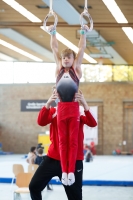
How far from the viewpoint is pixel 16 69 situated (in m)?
27.6

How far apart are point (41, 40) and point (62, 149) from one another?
1575 centimetres

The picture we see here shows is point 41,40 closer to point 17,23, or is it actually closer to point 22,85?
point 17,23

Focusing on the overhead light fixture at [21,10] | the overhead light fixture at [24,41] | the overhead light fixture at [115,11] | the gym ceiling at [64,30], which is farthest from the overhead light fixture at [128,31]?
the overhead light fixture at [24,41]

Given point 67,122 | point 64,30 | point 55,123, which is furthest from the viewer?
point 64,30

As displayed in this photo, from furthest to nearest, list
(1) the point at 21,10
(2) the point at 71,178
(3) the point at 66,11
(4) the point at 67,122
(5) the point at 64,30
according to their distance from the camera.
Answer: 1. (5) the point at 64,30
2. (1) the point at 21,10
3. (3) the point at 66,11
4. (4) the point at 67,122
5. (2) the point at 71,178

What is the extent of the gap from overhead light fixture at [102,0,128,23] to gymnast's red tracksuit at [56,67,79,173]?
881cm

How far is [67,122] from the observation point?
4.86m

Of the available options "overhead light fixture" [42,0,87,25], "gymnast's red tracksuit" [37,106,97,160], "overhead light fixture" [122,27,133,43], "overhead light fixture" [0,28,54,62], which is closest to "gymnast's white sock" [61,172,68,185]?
"gymnast's red tracksuit" [37,106,97,160]

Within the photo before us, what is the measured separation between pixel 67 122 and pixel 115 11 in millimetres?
10048

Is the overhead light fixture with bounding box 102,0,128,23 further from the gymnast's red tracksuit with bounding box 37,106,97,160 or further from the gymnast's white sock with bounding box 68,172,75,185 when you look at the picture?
the gymnast's white sock with bounding box 68,172,75,185

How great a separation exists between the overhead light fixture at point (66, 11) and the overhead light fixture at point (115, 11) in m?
1.05

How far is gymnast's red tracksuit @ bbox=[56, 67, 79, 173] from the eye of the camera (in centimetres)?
479

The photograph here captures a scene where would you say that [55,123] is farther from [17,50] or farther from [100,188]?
[17,50]

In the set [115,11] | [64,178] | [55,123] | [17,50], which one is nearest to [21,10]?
[115,11]
